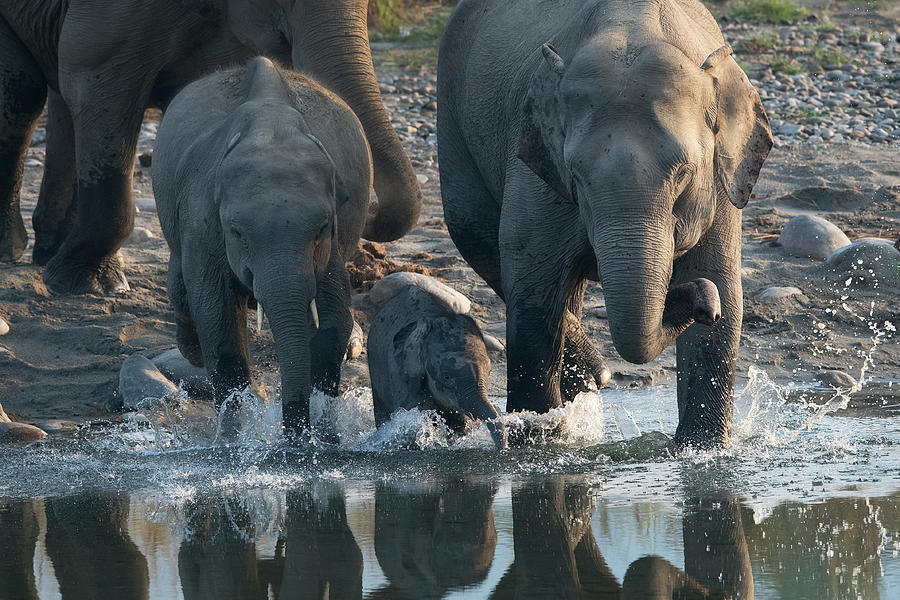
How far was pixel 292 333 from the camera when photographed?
5.89 metres

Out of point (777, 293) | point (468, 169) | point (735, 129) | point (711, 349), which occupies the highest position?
point (735, 129)

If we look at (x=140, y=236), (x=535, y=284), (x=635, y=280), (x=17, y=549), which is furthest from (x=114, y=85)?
(x=635, y=280)

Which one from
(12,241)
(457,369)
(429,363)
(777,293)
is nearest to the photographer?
(457,369)

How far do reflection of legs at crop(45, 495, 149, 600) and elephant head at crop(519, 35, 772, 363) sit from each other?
1692 millimetres

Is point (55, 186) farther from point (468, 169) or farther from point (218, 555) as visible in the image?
point (218, 555)

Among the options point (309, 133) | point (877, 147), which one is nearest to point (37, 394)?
point (309, 133)

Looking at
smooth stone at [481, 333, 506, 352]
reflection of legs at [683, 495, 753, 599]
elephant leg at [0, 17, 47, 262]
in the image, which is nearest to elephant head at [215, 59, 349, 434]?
reflection of legs at [683, 495, 753, 599]

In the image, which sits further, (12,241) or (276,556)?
(12,241)

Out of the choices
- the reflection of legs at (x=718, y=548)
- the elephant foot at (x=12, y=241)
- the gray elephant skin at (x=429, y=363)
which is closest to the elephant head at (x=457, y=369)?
the gray elephant skin at (x=429, y=363)

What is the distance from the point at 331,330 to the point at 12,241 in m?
4.00

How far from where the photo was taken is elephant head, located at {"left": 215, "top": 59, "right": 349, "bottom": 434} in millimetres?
5840

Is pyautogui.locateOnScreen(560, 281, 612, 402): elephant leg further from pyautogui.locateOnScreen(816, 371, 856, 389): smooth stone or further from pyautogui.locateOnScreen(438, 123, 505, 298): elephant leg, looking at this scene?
pyautogui.locateOnScreen(816, 371, 856, 389): smooth stone

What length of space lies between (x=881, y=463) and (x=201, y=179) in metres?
2.90

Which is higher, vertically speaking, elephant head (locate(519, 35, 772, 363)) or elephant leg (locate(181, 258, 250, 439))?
elephant head (locate(519, 35, 772, 363))
